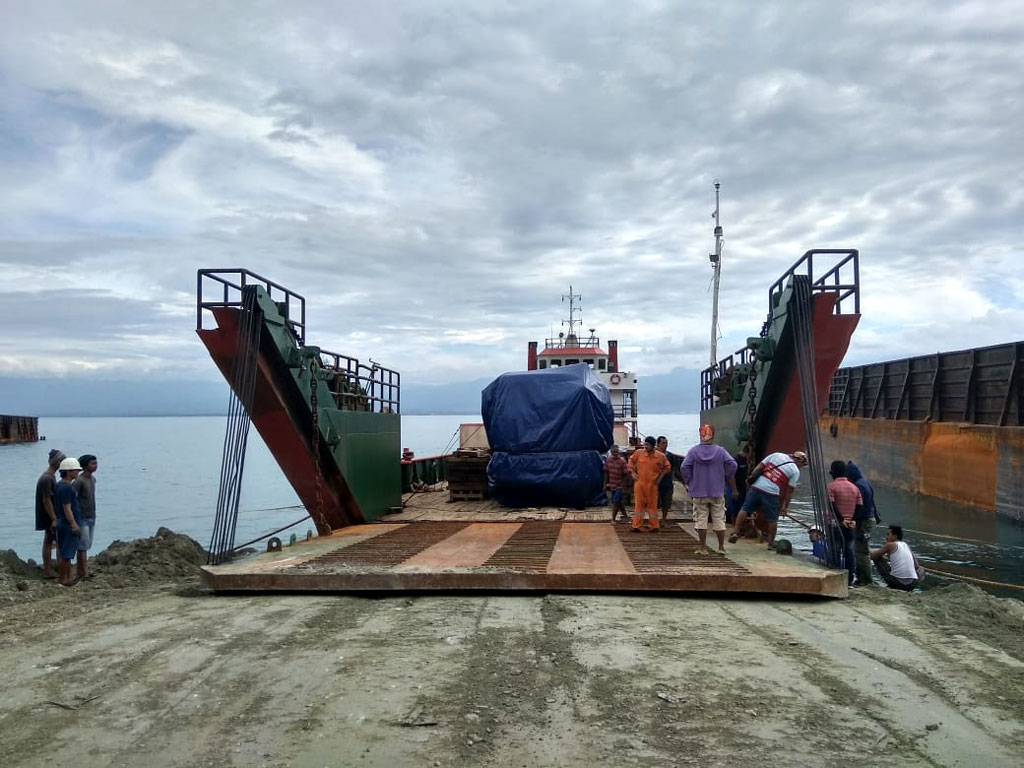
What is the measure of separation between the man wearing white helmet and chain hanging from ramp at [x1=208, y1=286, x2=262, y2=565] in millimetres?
1441

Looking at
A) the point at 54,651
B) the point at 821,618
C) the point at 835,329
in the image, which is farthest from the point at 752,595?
the point at 54,651

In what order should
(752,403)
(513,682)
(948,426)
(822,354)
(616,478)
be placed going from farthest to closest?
(948,426), (616,478), (752,403), (822,354), (513,682)

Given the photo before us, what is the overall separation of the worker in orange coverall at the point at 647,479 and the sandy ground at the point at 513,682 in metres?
3.17

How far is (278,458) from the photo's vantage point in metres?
10.3

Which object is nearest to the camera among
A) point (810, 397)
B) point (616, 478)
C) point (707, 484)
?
point (707, 484)

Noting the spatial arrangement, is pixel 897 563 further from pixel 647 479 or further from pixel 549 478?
pixel 549 478

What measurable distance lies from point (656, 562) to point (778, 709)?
11.2ft

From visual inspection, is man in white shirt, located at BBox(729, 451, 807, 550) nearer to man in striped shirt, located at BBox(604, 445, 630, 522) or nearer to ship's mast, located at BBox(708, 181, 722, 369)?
man in striped shirt, located at BBox(604, 445, 630, 522)

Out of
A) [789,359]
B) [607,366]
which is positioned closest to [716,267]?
[607,366]

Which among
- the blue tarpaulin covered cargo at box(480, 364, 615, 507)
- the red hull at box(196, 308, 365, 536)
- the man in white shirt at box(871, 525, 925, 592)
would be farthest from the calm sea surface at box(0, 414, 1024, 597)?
the red hull at box(196, 308, 365, 536)

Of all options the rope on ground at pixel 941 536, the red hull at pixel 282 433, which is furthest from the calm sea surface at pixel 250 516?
the red hull at pixel 282 433

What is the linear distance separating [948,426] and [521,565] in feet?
60.4

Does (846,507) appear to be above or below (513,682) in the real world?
above

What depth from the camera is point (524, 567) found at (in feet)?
23.9
